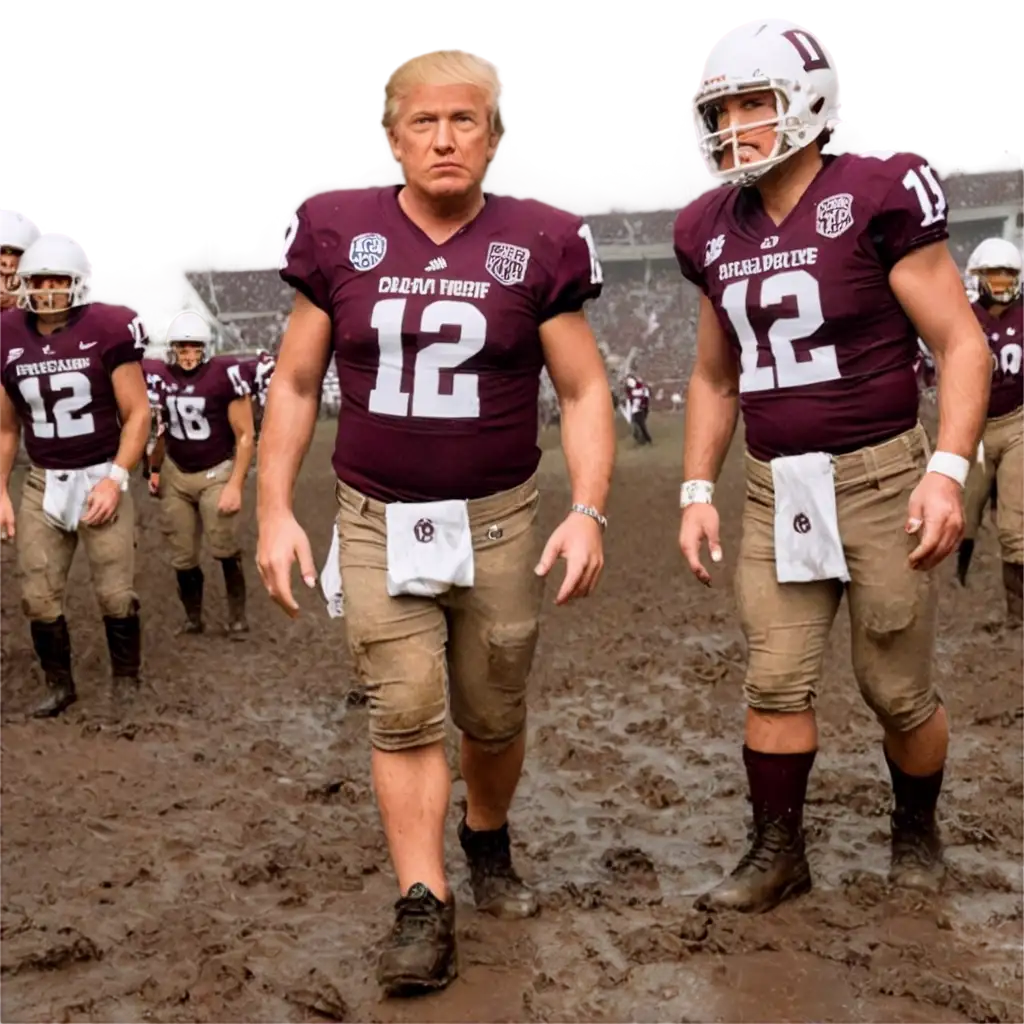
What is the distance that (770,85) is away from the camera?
11.2ft

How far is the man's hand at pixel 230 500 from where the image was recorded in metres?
7.91

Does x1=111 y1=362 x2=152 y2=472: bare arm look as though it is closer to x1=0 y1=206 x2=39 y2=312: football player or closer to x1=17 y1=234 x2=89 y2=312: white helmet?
x1=17 y1=234 x2=89 y2=312: white helmet

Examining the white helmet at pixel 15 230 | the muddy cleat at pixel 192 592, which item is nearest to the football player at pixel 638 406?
the muddy cleat at pixel 192 592

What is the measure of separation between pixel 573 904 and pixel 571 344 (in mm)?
1512

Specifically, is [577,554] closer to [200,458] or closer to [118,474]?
[118,474]

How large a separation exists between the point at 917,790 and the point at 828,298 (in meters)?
1.38

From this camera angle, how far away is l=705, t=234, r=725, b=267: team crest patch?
3568mm

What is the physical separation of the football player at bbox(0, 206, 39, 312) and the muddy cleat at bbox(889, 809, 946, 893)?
4914 millimetres

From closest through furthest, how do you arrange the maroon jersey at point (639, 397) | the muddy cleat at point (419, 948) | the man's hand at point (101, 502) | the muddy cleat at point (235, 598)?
1. the muddy cleat at point (419, 948)
2. the man's hand at point (101, 502)
3. the muddy cleat at point (235, 598)
4. the maroon jersey at point (639, 397)

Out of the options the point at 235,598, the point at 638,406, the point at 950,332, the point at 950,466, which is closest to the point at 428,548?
the point at 950,466

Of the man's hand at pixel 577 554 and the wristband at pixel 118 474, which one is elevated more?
the wristband at pixel 118 474

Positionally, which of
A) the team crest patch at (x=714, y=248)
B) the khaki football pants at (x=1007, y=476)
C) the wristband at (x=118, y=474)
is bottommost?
the khaki football pants at (x=1007, y=476)

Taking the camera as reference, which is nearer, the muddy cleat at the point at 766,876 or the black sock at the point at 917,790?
the muddy cleat at the point at 766,876

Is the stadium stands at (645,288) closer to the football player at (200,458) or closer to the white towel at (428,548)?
the football player at (200,458)
